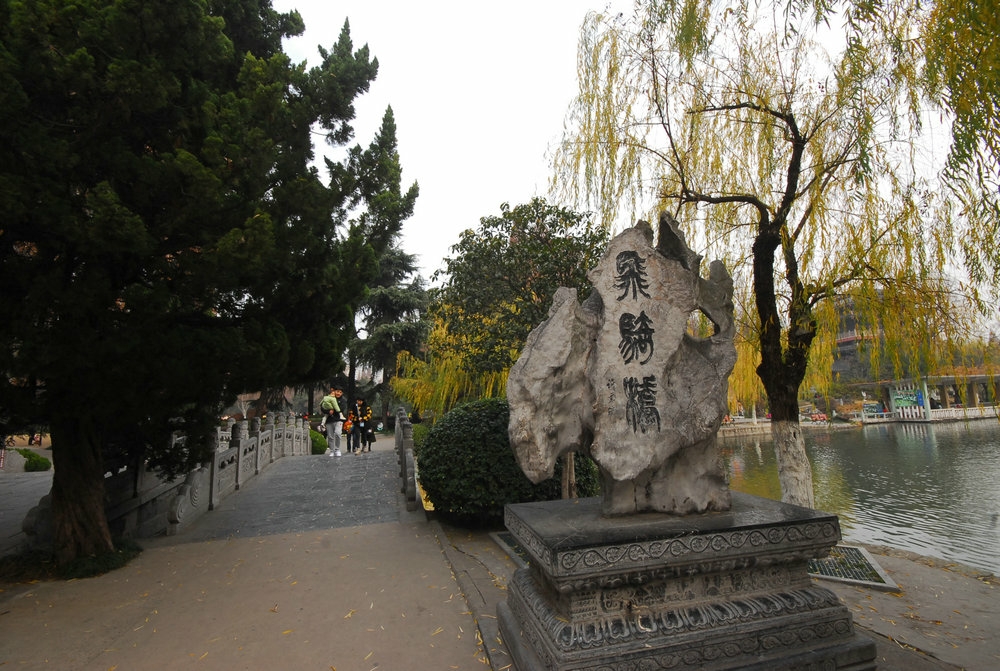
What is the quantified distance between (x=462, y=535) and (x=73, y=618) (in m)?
3.61

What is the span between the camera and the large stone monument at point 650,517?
275 cm

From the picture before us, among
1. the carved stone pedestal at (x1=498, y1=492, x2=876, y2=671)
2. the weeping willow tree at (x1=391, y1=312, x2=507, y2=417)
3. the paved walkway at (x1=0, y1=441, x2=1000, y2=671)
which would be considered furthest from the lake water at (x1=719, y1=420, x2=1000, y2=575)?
the weeping willow tree at (x1=391, y1=312, x2=507, y2=417)

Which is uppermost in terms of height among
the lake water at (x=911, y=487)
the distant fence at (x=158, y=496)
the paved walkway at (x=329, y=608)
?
the distant fence at (x=158, y=496)

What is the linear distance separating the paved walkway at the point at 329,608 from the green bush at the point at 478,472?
1.33ft

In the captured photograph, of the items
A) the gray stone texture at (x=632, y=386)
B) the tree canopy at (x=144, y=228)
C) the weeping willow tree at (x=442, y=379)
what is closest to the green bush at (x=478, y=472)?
the weeping willow tree at (x=442, y=379)

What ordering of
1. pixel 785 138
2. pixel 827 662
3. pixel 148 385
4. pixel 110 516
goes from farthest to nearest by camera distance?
pixel 110 516 < pixel 785 138 < pixel 148 385 < pixel 827 662

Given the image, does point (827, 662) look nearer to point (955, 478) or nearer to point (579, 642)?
point (579, 642)

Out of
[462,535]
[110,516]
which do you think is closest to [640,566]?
[462,535]

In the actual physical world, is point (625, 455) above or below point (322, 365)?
below

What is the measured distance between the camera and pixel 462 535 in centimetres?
626

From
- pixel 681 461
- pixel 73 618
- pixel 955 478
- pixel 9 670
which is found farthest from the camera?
pixel 955 478

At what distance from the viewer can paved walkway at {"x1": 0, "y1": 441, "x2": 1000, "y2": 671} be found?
337 centimetres

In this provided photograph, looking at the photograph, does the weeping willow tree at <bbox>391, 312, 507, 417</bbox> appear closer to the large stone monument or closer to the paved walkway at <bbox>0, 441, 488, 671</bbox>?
the paved walkway at <bbox>0, 441, 488, 671</bbox>

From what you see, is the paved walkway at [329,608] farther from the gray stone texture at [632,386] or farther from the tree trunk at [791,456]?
the gray stone texture at [632,386]
